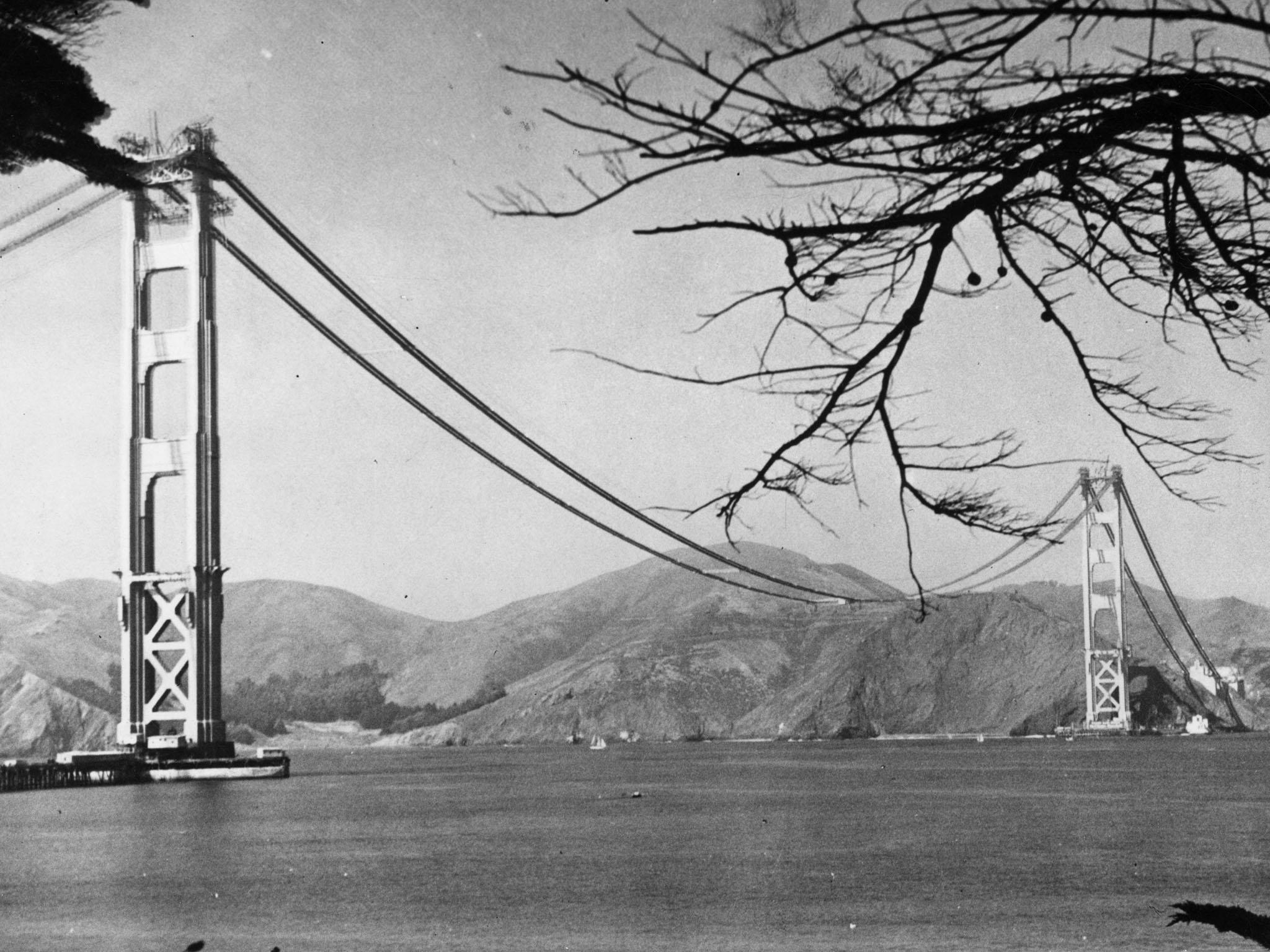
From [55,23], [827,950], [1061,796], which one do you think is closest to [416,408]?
[1061,796]

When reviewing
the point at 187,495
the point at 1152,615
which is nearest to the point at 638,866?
the point at 187,495

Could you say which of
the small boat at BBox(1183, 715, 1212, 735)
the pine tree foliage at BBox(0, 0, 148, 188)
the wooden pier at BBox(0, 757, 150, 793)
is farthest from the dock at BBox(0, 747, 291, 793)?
the small boat at BBox(1183, 715, 1212, 735)

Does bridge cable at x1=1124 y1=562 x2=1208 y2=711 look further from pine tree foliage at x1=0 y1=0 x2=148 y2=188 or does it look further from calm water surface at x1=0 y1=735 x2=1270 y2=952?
pine tree foliage at x1=0 y1=0 x2=148 y2=188

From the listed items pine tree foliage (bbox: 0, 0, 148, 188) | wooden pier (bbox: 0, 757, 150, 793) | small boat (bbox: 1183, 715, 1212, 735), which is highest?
pine tree foliage (bbox: 0, 0, 148, 188)

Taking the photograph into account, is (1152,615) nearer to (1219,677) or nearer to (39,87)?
(1219,677)

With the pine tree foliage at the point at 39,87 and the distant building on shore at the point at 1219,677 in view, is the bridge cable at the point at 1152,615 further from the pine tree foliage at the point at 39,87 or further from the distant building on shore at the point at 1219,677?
the pine tree foliage at the point at 39,87

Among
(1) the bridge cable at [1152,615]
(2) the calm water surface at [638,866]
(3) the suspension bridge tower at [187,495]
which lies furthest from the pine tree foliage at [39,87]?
(1) the bridge cable at [1152,615]
